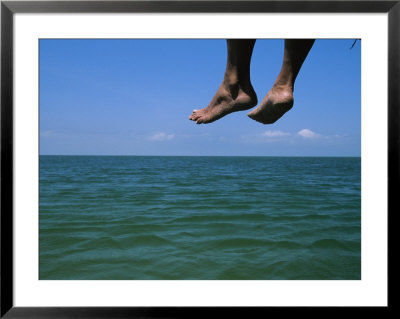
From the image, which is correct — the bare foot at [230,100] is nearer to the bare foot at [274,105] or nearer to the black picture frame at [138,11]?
the bare foot at [274,105]

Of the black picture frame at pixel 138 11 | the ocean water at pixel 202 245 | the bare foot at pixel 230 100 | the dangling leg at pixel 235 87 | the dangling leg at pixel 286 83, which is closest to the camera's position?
the black picture frame at pixel 138 11

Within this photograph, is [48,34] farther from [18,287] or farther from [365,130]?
[365,130]

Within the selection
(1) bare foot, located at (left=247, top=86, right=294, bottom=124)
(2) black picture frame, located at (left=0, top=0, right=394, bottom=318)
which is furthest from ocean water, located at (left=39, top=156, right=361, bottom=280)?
(1) bare foot, located at (left=247, top=86, right=294, bottom=124)

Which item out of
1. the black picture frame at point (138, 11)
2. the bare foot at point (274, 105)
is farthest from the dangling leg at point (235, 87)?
the black picture frame at point (138, 11)

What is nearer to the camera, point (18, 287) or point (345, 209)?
point (18, 287)

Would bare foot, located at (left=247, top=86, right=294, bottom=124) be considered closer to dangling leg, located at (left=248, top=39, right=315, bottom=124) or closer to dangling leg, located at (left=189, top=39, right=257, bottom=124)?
dangling leg, located at (left=248, top=39, right=315, bottom=124)

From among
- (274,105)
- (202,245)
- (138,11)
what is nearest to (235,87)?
(274,105)

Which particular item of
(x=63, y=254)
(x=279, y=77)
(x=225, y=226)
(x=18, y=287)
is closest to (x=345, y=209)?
(x=225, y=226)
